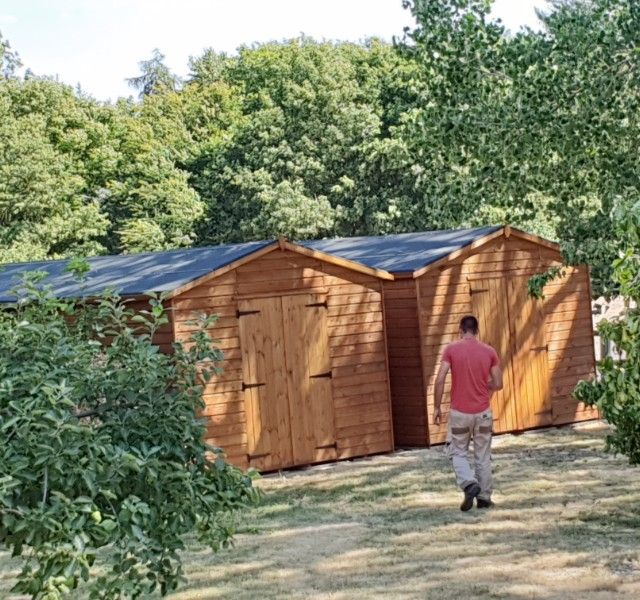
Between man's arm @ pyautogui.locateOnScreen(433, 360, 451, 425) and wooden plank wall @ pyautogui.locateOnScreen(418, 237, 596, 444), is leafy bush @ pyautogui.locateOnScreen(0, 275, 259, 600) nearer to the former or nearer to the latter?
man's arm @ pyautogui.locateOnScreen(433, 360, 451, 425)

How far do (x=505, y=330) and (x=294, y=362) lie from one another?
11.6ft

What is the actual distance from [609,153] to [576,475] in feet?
11.2

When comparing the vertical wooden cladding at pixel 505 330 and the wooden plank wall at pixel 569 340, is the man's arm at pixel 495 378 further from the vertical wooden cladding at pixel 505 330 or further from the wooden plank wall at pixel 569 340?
the wooden plank wall at pixel 569 340

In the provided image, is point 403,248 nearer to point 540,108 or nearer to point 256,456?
point 256,456

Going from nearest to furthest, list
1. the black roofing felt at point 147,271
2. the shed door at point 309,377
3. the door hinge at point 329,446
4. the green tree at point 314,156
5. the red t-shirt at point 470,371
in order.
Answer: the red t-shirt at point 470,371
the black roofing felt at point 147,271
the shed door at point 309,377
the door hinge at point 329,446
the green tree at point 314,156

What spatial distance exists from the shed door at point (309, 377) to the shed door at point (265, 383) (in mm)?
116

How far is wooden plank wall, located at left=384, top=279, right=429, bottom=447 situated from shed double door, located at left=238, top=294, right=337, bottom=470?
1.45m

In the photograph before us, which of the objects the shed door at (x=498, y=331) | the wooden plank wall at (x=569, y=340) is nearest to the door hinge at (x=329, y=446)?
the shed door at (x=498, y=331)

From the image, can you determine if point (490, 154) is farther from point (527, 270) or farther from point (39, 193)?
point (39, 193)

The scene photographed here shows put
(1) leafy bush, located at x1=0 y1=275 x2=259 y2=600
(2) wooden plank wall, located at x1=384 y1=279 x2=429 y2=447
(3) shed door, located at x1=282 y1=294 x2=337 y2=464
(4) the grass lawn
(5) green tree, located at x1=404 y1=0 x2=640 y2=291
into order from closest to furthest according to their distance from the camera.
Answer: (1) leafy bush, located at x1=0 y1=275 x2=259 y2=600
(4) the grass lawn
(5) green tree, located at x1=404 y1=0 x2=640 y2=291
(3) shed door, located at x1=282 y1=294 x2=337 y2=464
(2) wooden plank wall, located at x1=384 y1=279 x2=429 y2=447

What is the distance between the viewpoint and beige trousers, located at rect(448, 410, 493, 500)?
11.7 m

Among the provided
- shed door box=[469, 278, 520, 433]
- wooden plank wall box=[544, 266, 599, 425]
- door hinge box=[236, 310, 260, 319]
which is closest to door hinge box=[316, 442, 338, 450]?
door hinge box=[236, 310, 260, 319]

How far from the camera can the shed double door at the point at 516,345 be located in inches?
681

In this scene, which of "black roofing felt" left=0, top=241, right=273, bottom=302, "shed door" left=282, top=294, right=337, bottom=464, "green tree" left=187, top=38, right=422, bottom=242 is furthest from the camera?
"green tree" left=187, top=38, right=422, bottom=242
